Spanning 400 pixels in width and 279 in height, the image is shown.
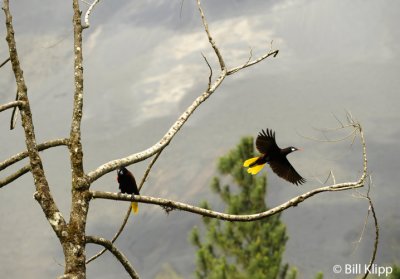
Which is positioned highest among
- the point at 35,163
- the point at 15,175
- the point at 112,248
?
the point at 15,175

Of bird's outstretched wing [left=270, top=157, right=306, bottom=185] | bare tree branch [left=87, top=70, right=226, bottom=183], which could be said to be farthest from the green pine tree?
bare tree branch [left=87, top=70, right=226, bottom=183]

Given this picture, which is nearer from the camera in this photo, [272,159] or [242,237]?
[272,159]

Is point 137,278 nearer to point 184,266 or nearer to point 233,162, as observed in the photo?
point 233,162

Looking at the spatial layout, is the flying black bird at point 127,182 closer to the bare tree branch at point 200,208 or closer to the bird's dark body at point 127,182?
the bird's dark body at point 127,182

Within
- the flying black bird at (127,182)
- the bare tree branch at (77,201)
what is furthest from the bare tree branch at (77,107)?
the flying black bird at (127,182)

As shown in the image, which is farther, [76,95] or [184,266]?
[184,266]

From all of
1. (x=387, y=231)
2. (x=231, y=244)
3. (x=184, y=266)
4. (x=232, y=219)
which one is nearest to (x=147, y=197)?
(x=232, y=219)

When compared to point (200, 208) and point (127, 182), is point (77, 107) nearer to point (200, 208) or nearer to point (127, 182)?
point (200, 208)

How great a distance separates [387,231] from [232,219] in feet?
413

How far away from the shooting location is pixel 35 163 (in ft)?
11.3

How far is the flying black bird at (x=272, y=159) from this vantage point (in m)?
6.12

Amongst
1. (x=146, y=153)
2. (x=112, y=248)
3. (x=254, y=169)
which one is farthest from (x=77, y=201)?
(x=254, y=169)

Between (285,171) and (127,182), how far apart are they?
2.22 metres

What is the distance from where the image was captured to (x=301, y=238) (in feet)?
534
